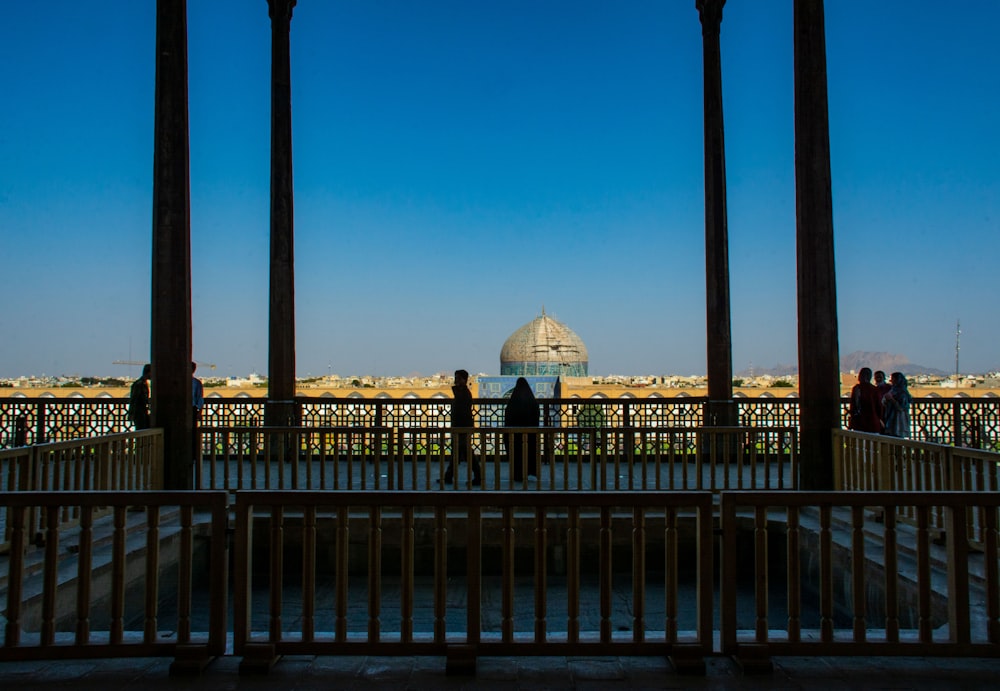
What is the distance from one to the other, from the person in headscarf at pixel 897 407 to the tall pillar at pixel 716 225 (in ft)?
10.2

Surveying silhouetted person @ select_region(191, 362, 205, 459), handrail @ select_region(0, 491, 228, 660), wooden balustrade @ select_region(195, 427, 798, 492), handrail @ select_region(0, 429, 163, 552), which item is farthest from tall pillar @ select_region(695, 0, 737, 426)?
handrail @ select_region(0, 491, 228, 660)

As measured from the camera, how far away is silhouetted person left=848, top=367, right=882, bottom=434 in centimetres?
941

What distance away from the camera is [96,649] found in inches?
143

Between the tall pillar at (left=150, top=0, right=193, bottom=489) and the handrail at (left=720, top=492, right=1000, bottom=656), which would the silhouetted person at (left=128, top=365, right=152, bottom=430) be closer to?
the tall pillar at (left=150, top=0, right=193, bottom=489)

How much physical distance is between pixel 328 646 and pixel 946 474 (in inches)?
199

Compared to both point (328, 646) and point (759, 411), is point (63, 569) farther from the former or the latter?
point (759, 411)

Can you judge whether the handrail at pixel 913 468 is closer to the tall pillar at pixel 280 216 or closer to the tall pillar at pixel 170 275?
the tall pillar at pixel 170 275

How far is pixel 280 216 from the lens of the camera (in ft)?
42.5

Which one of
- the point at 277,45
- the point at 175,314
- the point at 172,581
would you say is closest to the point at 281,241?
the point at 277,45

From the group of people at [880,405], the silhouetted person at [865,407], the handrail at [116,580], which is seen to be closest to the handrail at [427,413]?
the group of people at [880,405]

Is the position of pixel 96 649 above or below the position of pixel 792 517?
below

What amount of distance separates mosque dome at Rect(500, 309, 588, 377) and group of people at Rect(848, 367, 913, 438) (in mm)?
45449

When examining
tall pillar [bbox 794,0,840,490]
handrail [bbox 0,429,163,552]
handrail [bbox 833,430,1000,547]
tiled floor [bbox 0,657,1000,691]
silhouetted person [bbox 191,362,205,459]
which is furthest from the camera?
silhouetted person [bbox 191,362,205,459]

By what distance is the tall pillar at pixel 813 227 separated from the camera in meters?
8.50
